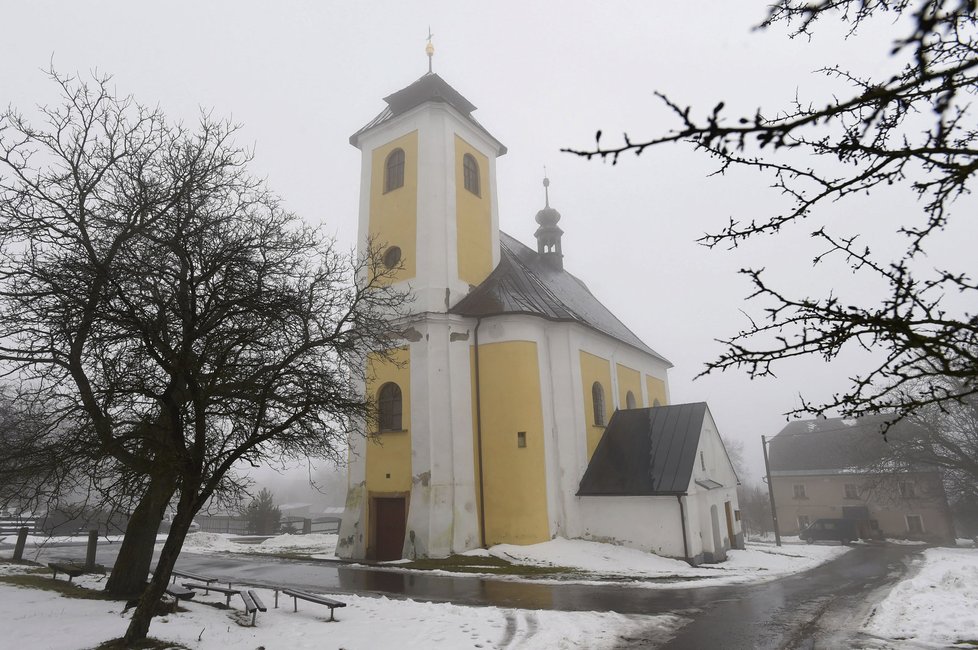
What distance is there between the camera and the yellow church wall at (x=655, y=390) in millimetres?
27453

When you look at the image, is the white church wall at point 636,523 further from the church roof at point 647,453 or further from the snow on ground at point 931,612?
the snow on ground at point 931,612

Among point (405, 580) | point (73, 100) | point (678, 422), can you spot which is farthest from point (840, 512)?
point (73, 100)

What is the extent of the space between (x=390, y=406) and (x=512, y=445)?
434cm

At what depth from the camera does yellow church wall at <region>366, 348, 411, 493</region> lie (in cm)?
1839

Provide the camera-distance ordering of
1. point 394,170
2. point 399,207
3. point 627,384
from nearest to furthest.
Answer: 1. point 399,207
2. point 394,170
3. point 627,384

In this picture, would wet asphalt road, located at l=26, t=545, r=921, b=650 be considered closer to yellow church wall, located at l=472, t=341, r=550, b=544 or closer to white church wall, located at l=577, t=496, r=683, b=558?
white church wall, located at l=577, t=496, r=683, b=558

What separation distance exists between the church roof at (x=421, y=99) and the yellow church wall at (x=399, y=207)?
4.53 feet

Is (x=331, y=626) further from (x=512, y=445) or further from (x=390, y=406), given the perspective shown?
(x=390, y=406)

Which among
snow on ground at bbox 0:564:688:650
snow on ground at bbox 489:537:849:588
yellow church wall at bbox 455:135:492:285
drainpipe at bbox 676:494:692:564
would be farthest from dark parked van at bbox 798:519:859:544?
snow on ground at bbox 0:564:688:650

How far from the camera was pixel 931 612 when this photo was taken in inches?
382

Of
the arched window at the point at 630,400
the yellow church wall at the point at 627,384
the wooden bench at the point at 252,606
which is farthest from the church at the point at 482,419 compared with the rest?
the wooden bench at the point at 252,606

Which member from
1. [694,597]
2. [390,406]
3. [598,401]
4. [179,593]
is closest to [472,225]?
[390,406]

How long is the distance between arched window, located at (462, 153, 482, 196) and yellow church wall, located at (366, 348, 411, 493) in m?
7.35

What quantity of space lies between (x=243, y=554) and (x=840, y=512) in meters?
42.7
